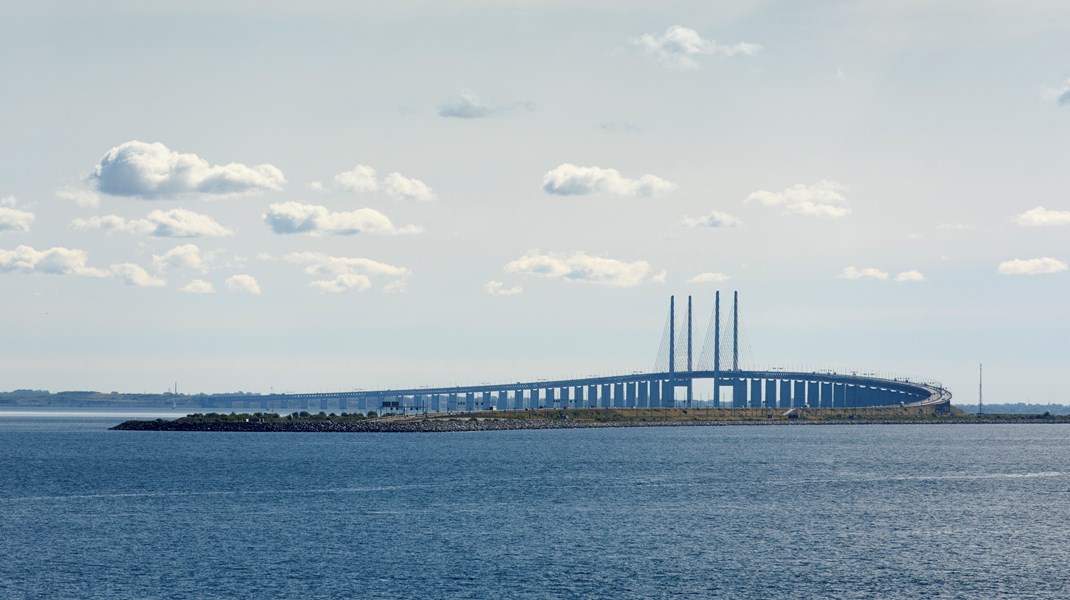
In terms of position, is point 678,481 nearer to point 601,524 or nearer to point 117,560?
point 601,524

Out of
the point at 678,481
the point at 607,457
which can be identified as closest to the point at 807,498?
the point at 678,481

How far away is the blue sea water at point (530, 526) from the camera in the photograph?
5069 cm

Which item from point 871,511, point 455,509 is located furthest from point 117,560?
point 871,511

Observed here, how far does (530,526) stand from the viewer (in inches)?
2648

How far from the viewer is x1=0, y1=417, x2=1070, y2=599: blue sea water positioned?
50.7 metres

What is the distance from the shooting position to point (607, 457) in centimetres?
12194

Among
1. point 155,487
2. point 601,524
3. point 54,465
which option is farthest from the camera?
point 54,465

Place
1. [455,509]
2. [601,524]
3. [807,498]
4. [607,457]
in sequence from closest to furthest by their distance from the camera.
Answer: [601,524] → [455,509] → [807,498] → [607,457]

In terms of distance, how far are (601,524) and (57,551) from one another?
26033 mm

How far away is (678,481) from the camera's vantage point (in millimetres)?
93875

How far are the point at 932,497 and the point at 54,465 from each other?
70.6 meters

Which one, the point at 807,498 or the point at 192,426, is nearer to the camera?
the point at 807,498

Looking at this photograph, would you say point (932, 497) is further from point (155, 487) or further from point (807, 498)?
point (155, 487)

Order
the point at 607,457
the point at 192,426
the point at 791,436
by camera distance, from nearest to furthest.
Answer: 1. the point at 607,457
2. the point at 791,436
3. the point at 192,426
